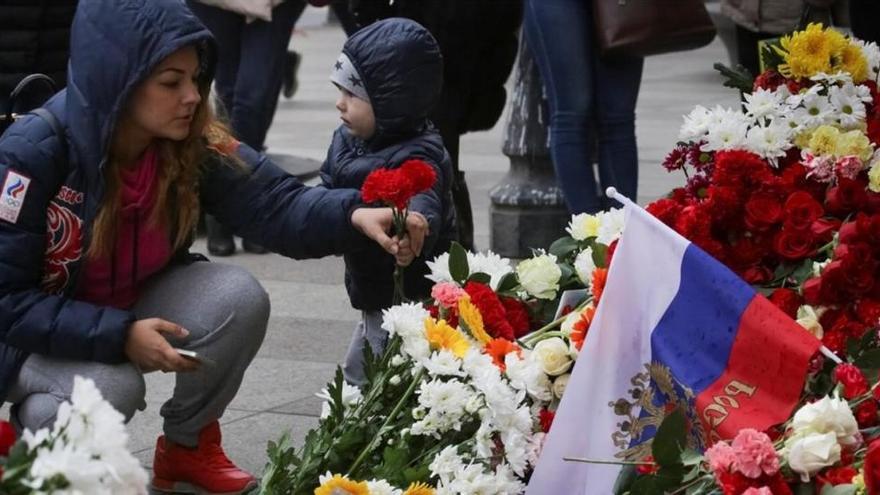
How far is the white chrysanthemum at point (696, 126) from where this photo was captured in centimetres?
377

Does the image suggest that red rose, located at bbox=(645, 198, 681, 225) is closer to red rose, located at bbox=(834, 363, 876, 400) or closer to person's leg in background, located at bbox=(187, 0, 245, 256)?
red rose, located at bbox=(834, 363, 876, 400)

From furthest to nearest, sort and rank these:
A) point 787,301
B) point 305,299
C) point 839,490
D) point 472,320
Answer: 1. point 305,299
2. point 472,320
3. point 787,301
4. point 839,490

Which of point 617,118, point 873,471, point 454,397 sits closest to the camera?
point 873,471

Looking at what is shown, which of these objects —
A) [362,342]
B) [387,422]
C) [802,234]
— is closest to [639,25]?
[362,342]

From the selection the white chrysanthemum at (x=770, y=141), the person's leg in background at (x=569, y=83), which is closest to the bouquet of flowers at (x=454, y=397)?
the white chrysanthemum at (x=770, y=141)

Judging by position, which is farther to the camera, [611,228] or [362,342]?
[362,342]

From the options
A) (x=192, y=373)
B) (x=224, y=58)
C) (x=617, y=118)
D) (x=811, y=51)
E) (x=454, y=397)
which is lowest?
(x=617, y=118)

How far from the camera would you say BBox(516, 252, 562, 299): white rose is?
3.66 metres

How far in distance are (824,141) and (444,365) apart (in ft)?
3.02

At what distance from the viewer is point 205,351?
3.83m

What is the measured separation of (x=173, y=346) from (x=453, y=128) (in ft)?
7.73

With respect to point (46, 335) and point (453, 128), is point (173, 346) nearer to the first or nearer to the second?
point (46, 335)

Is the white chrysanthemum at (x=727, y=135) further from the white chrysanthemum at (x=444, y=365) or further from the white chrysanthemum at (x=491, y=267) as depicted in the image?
the white chrysanthemum at (x=444, y=365)

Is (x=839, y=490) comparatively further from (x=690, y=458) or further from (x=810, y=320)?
(x=810, y=320)
